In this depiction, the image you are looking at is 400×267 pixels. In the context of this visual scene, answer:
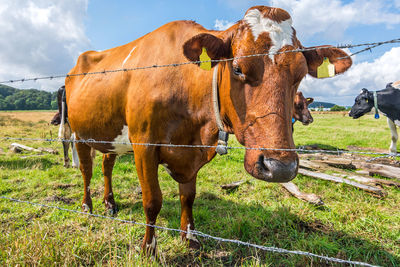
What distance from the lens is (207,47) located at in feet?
6.87

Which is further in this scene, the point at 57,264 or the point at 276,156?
the point at 57,264

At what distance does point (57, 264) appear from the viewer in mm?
2037

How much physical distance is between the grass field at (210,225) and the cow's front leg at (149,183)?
0.20 m


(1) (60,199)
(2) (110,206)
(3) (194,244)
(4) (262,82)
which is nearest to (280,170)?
(4) (262,82)

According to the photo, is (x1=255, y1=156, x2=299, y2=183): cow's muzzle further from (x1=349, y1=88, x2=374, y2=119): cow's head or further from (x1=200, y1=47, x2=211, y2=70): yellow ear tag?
(x1=349, y1=88, x2=374, y2=119): cow's head

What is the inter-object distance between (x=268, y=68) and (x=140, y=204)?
3.37 m

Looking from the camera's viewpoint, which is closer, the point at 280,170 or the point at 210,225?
the point at 280,170

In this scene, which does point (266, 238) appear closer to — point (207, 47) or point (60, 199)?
point (207, 47)

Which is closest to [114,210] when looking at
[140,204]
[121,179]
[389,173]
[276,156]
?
[140,204]

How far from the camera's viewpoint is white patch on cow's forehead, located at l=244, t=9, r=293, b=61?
1820mm

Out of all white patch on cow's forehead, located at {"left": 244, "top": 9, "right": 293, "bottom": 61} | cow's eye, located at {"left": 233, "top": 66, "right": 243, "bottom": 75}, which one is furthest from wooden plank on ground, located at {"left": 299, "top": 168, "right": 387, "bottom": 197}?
cow's eye, located at {"left": 233, "top": 66, "right": 243, "bottom": 75}

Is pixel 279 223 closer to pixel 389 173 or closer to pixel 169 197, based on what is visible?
pixel 169 197

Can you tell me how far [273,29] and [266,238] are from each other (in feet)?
7.90

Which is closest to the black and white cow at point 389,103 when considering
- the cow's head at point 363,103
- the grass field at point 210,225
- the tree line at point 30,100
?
the cow's head at point 363,103
